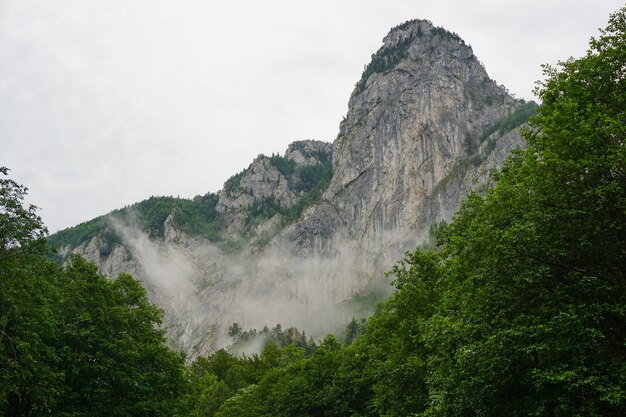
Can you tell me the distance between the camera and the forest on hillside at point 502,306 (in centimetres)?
1628

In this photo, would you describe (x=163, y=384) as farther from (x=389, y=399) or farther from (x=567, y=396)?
(x=567, y=396)

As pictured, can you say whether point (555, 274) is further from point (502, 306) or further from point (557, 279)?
point (502, 306)

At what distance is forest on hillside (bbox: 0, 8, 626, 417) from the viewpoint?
16.3m

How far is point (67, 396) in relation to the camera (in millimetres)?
25188

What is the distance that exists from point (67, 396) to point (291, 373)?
31832mm

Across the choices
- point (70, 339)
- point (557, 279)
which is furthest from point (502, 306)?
point (70, 339)

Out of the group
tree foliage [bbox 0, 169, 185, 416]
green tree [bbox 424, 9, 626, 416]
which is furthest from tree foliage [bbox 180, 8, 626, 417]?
Answer: tree foliage [bbox 0, 169, 185, 416]

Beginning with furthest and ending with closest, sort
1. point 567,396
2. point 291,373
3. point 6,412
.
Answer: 1. point 291,373
2. point 6,412
3. point 567,396

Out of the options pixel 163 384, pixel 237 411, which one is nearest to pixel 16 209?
pixel 163 384

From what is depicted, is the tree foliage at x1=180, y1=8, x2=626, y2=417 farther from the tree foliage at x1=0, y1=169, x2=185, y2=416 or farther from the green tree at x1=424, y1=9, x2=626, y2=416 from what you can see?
the tree foliage at x1=0, y1=169, x2=185, y2=416

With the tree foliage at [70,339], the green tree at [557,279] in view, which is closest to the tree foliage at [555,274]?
the green tree at [557,279]

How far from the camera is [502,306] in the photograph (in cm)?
1848

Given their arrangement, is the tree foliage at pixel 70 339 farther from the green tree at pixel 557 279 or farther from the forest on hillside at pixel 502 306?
the green tree at pixel 557 279

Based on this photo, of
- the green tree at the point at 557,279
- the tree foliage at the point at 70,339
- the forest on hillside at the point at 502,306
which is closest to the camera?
the green tree at the point at 557,279
